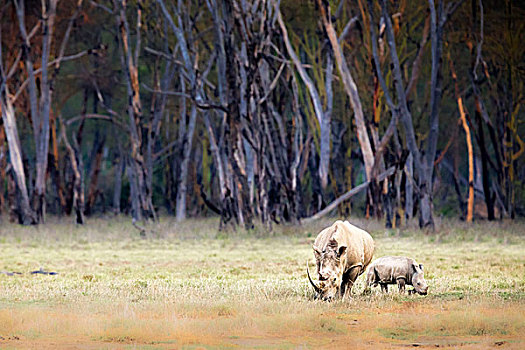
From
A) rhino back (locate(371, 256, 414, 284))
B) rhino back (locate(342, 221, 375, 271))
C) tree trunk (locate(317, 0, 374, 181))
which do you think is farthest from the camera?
tree trunk (locate(317, 0, 374, 181))

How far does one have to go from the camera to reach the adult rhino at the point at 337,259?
7.06 m

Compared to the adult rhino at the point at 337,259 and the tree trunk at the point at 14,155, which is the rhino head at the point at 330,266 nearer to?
the adult rhino at the point at 337,259

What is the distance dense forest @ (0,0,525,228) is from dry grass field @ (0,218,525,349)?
5.13 metres

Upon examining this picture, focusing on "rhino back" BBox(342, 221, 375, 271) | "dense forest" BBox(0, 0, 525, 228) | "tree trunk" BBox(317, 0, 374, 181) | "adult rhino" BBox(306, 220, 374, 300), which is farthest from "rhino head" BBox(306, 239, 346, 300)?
"tree trunk" BBox(317, 0, 374, 181)

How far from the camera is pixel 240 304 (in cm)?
710

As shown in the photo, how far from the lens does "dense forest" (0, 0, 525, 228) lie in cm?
1853

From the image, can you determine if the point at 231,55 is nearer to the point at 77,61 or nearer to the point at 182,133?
the point at 182,133

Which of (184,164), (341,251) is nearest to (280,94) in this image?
(184,164)

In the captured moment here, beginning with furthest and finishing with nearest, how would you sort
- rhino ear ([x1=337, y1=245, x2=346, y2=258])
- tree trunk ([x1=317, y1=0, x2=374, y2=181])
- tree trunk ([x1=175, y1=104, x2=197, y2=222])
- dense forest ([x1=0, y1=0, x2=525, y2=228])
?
tree trunk ([x1=175, y1=104, x2=197, y2=222]), dense forest ([x1=0, y1=0, x2=525, y2=228]), tree trunk ([x1=317, y1=0, x2=374, y2=181]), rhino ear ([x1=337, y1=245, x2=346, y2=258])

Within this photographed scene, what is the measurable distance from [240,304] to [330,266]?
89 centimetres

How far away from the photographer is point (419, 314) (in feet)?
21.7

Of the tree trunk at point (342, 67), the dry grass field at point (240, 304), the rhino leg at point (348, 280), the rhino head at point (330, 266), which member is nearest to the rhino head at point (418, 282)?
the dry grass field at point (240, 304)

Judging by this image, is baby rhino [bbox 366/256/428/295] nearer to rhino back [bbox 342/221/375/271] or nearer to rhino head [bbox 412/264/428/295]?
rhino head [bbox 412/264/428/295]

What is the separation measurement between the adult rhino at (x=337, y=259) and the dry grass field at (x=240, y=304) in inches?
6.1
